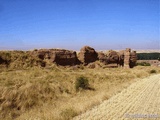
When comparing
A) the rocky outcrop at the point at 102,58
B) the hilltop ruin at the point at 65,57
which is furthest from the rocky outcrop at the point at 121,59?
the rocky outcrop at the point at 102,58

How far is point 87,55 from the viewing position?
40844 mm

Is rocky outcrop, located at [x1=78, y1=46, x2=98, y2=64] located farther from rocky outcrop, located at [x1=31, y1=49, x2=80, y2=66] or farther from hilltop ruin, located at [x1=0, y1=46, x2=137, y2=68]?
rocky outcrop, located at [x1=31, y1=49, x2=80, y2=66]

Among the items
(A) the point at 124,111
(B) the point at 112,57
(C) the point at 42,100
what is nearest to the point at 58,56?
(B) the point at 112,57

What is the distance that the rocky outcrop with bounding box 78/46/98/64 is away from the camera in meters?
40.2

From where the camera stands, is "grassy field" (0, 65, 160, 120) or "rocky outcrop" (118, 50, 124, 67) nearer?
"grassy field" (0, 65, 160, 120)

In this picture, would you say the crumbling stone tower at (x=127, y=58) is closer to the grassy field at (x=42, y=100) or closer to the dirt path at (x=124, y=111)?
the grassy field at (x=42, y=100)

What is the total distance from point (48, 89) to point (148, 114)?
29.1 ft

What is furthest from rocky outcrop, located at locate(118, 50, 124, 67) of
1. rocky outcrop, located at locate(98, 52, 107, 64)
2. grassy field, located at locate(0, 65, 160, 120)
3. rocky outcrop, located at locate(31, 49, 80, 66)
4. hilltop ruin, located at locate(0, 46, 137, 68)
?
grassy field, located at locate(0, 65, 160, 120)

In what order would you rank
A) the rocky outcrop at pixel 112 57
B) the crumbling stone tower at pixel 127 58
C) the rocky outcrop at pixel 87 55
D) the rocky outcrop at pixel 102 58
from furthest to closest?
the crumbling stone tower at pixel 127 58 → the rocky outcrop at pixel 112 57 → the rocky outcrop at pixel 102 58 → the rocky outcrop at pixel 87 55

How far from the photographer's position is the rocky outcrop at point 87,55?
40.2 meters

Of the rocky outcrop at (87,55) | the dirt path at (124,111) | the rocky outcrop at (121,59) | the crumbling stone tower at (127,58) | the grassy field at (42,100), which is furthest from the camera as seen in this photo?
the rocky outcrop at (121,59)

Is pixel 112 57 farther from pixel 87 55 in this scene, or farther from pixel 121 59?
pixel 87 55

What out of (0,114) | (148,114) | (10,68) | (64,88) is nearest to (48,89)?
(64,88)

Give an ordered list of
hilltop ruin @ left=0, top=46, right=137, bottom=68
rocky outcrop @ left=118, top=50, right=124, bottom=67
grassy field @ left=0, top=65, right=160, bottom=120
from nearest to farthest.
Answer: grassy field @ left=0, top=65, right=160, bottom=120 < hilltop ruin @ left=0, top=46, right=137, bottom=68 < rocky outcrop @ left=118, top=50, right=124, bottom=67
